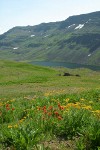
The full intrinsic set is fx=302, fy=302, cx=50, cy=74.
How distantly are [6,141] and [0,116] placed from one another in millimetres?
3768

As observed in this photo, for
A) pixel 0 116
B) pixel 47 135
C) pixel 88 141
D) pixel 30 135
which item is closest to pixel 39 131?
pixel 47 135

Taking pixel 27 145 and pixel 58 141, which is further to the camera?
pixel 58 141

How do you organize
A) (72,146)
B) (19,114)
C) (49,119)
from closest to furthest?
(72,146) < (49,119) < (19,114)

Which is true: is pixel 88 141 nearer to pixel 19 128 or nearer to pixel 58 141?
pixel 58 141

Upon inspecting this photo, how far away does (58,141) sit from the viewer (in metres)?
10.3

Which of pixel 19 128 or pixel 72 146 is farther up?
pixel 19 128

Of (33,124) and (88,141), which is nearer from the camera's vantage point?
(88,141)

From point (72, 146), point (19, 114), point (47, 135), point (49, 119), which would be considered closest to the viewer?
point (72, 146)

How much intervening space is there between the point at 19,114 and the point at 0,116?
121 cm

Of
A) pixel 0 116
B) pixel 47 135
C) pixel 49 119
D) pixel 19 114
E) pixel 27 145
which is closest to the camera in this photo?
pixel 27 145

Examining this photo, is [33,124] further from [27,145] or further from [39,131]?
[27,145]

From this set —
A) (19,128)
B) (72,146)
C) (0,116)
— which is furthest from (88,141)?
(0,116)

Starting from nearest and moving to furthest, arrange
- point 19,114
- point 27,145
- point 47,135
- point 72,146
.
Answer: point 27,145, point 72,146, point 47,135, point 19,114

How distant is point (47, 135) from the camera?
1063 centimetres
